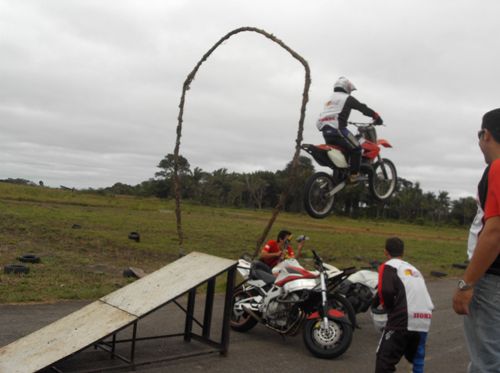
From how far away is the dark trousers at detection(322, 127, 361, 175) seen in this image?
7336 mm

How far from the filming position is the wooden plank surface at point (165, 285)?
6.22 m

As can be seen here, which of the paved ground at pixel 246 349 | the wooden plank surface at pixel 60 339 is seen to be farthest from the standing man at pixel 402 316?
the wooden plank surface at pixel 60 339

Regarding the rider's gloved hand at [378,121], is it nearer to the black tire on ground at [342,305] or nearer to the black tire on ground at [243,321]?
the black tire on ground at [342,305]

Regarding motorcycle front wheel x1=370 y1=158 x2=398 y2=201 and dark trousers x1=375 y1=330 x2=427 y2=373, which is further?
motorcycle front wheel x1=370 y1=158 x2=398 y2=201

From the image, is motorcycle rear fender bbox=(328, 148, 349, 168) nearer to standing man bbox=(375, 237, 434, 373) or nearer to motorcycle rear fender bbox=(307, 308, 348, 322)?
motorcycle rear fender bbox=(307, 308, 348, 322)

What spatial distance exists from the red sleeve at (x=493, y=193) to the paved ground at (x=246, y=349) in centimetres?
431

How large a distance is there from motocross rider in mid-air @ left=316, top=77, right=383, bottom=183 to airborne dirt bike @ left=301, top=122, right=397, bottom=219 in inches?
4.2

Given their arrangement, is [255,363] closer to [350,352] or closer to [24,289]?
[350,352]

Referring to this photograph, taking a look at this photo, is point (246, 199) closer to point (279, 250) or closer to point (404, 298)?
point (279, 250)

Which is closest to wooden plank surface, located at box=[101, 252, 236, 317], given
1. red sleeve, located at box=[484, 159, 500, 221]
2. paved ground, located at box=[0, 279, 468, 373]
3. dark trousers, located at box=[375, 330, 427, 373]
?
paved ground, located at box=[0, 279, 468, 373]

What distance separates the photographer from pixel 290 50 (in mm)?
7980

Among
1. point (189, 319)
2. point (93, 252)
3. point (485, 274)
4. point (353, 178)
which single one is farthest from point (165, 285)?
point (93, 252)

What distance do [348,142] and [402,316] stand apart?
288 centimetres

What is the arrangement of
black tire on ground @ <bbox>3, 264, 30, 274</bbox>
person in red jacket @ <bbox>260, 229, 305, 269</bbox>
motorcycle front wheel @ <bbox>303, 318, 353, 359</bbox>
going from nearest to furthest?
1. motorcycle front wheel @ <bbox>303, 318, 353, 359</bbox>
2. person in red jacket @ <bbox>260, 229, 305, 269</bbox>
3. black tire on ground @ <bbox>3, 264, 30, 274</bbox>
